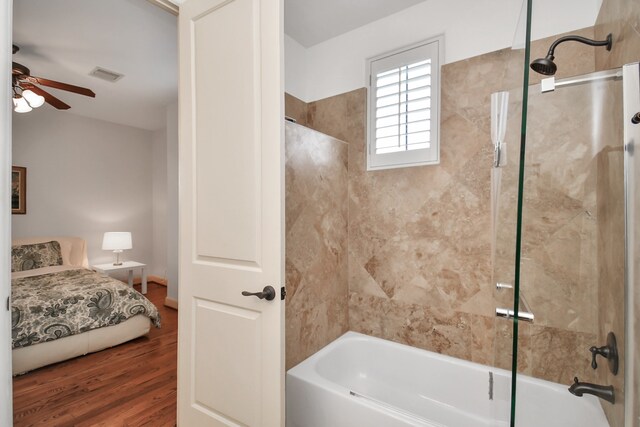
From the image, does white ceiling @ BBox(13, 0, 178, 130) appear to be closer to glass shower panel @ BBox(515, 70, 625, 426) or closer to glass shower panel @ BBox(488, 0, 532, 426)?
glass shower panel @ BBox(488, 0, 532, 426)

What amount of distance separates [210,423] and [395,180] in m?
1.76

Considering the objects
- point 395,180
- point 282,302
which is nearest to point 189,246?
point 282,302

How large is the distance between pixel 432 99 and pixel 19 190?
205 inches

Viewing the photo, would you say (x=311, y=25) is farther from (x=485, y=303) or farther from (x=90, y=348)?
(x=90, y=348)

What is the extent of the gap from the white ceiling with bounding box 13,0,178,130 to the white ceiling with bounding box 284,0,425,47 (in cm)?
96

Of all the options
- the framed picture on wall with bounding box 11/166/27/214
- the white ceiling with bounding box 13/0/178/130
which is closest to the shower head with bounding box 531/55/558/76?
the white ceiling with bounding box 13/0/178/130

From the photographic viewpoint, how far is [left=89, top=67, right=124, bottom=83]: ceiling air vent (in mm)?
3104

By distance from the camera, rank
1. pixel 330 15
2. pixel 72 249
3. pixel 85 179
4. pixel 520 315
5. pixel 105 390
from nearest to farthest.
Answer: pixel 520 315 → pixel 330 15 → pixel 105 390 → pixel 72 249 → pixel 85 179

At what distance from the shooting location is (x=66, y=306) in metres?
2.69

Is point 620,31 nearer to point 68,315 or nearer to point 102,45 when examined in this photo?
point 102,45

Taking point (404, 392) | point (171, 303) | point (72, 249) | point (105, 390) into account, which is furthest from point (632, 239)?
point (72, 249)

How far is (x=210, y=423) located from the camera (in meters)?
1.47

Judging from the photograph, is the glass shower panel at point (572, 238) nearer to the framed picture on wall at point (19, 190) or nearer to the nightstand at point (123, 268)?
the nightstand at point (123, 268)

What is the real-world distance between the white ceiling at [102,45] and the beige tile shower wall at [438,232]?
1712mm
